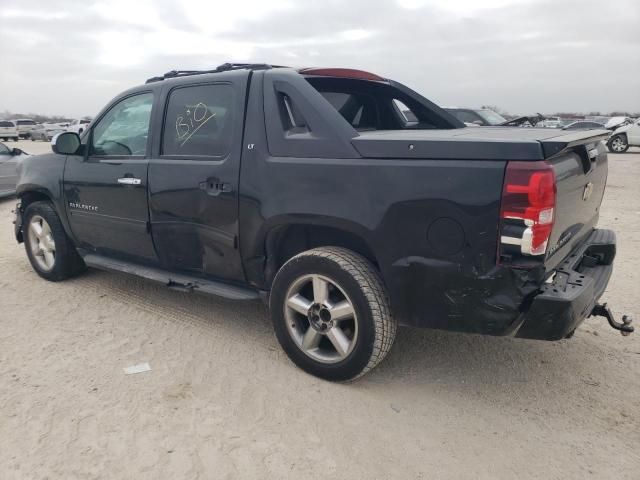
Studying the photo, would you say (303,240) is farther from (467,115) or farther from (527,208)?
(467,115)

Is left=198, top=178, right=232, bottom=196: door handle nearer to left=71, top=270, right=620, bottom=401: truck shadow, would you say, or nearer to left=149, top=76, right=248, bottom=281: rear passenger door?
left=149, top=76, right=248, bottom=281: rear passenger door

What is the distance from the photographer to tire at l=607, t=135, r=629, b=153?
22.2 metres

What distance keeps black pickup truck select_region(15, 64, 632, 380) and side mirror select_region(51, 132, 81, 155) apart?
0.04 ft

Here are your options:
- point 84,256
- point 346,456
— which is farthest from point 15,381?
point 346,456

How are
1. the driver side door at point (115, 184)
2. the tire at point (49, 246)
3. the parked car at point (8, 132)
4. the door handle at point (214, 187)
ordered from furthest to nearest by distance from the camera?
1. the parked car at point (8, 132)
2. the tire at point (49, 246)
3. the driver side door at point (115, 184)
4. the door handle at point (214, 187)

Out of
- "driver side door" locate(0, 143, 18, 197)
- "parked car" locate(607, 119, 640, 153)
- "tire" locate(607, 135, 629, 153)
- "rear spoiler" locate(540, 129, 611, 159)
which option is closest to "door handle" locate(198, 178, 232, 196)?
"rear spoiler" locate(540, 129, 611, 159)

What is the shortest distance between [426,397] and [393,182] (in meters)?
1.30

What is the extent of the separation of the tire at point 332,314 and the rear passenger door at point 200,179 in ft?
1.68

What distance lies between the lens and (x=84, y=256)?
468 centimetres

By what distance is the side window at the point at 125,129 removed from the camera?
159 inches

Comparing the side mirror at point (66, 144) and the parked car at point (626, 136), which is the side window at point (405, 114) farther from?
the parked car at point (626, 136)

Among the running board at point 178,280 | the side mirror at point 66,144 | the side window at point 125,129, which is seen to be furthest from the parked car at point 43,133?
the running board at point 178,280

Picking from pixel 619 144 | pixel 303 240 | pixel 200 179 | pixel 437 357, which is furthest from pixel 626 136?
pixel 200 179

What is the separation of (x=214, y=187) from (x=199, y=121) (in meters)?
0.56
